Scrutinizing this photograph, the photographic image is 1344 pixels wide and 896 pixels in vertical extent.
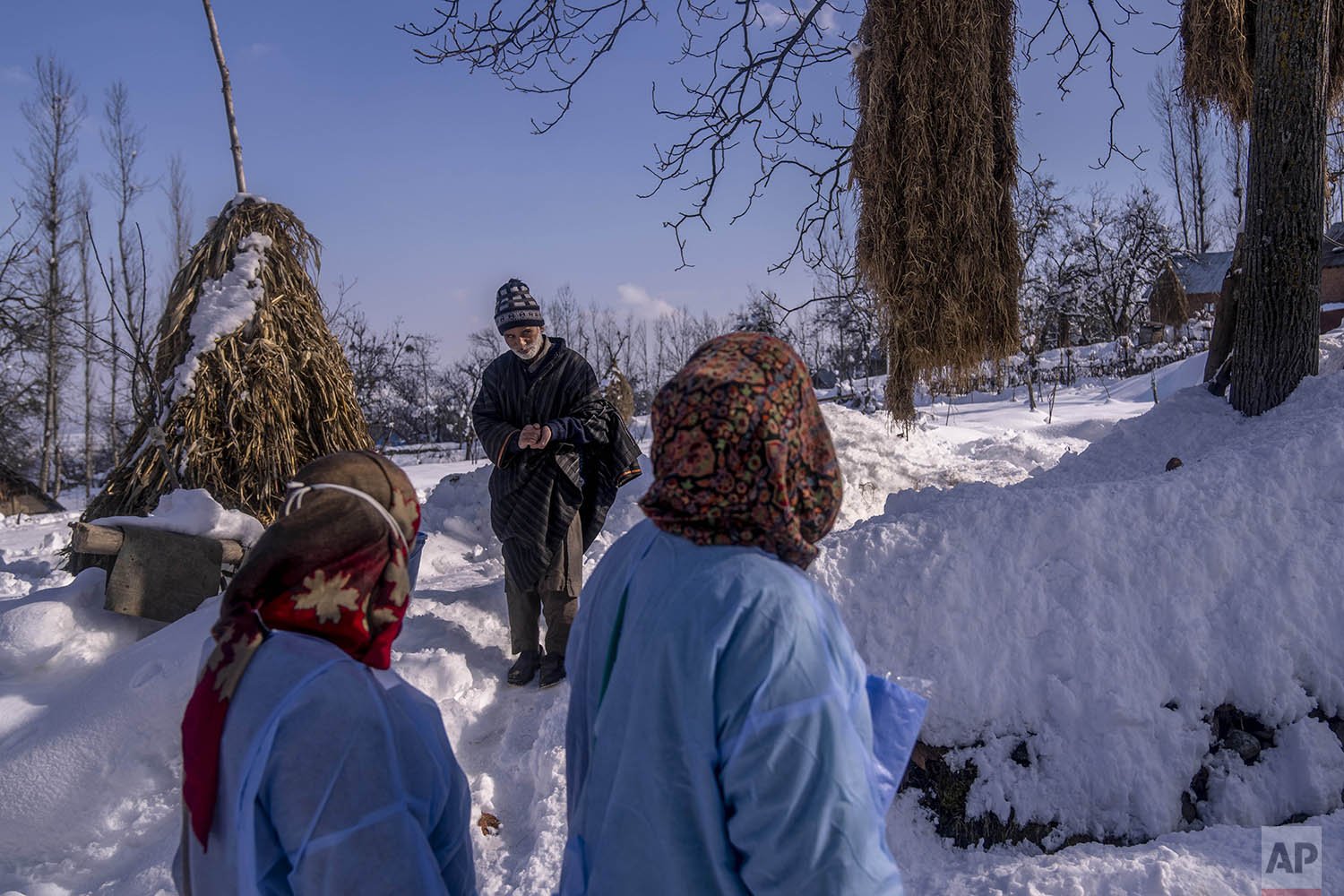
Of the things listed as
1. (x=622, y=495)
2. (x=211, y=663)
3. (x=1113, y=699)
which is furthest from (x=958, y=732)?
(x=622, y=495)

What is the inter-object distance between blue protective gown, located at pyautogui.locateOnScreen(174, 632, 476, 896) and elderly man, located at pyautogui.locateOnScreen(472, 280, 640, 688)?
106 inches

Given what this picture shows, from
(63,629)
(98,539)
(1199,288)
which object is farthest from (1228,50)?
(1199,288)

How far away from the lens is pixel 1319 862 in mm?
2605

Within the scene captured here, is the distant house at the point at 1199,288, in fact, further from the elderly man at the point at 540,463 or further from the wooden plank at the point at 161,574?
the wooden plank at the point at 161,574

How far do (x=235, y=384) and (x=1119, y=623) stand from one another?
499 centimetres

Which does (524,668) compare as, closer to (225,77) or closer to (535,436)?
(535,436)

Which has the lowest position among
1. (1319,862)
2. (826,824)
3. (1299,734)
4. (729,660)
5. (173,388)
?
(1319,862)

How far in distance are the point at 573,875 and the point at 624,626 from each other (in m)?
0.40

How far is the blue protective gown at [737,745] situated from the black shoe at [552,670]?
2.92 meters

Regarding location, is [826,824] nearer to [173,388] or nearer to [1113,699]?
[1113,699]

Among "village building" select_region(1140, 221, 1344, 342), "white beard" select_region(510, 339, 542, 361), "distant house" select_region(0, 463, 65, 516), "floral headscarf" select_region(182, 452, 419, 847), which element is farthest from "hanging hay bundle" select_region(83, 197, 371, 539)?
"village building" select_region(1140, 221, 1344, 342)

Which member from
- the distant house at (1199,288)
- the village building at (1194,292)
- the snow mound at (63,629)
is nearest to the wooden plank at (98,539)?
the snow mound at (63,629)

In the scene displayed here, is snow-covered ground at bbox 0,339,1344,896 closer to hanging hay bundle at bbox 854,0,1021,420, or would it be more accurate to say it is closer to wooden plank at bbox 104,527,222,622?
wooden plank at bbox 104,527,222,622

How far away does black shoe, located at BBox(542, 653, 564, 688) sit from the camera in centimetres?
407
